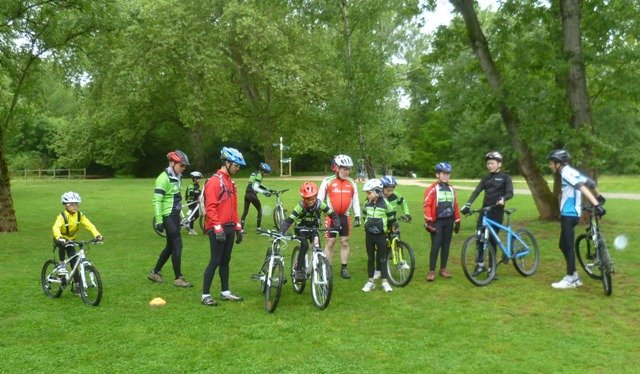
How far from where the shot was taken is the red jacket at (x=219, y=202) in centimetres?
762

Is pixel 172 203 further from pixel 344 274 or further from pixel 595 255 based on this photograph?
pixel 595 255

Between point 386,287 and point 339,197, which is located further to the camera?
point 339,197

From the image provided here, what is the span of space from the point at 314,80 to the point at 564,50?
29369mm

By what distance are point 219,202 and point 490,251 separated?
403cm

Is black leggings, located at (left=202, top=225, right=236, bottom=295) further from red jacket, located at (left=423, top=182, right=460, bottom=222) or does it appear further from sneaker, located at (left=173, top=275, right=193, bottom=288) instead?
red jacket, located at (left=423, top=182, right=460, bottom=222)

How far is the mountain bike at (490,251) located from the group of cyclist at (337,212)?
0.12 m

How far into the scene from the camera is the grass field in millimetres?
5695

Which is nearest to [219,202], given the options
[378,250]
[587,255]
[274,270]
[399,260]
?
[274,270]

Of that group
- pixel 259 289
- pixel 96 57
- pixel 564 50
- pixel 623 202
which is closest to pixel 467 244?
pixel 259 289

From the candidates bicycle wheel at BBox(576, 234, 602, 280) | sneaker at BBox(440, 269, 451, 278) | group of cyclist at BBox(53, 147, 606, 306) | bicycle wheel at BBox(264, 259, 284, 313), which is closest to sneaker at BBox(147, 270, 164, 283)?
Result: group of cyclist at BBox(53, 147, 606, 306)

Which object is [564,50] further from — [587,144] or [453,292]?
[453,292]

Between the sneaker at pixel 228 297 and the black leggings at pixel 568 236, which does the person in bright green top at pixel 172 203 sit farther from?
the black leggings at pixel 568 236

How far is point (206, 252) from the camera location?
12477 mm

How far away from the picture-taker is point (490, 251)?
9047 millimetres
